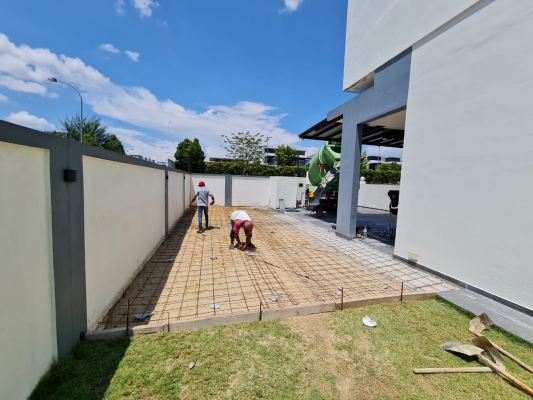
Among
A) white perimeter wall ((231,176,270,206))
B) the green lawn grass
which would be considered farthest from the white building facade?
white perimeter wall ((231,176,270,206))

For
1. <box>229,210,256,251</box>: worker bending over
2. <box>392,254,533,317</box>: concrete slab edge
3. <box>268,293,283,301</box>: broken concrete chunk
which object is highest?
<box>229,210,256,251</box>: worker bending over

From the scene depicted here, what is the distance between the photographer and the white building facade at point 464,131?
3172 millimetres

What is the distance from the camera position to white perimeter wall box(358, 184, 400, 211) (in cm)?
1520

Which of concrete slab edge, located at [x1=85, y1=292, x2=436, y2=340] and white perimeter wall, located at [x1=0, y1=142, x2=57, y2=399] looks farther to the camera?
concrete slab edge, located at [x1=85, y1=292, x2=436, y2=340]

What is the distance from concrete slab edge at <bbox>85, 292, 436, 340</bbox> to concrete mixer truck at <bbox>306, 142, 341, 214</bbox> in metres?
7.31

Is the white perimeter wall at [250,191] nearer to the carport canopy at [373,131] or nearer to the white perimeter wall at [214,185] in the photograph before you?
the white perimeter wall at [214,185]

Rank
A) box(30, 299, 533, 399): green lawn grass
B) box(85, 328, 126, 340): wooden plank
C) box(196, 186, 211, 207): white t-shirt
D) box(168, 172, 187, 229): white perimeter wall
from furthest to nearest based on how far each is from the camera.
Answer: box(168, 172, 187, 229): white perimeter wall
box(196, 186, 211, 207): white t-shirt
box(85, 328, 126, 340): wooden plank
box(30, 299, 533, 399): green lawn grass

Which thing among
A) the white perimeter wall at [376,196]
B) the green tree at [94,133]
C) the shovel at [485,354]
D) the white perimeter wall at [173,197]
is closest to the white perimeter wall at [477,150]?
the shovel at [485,354]

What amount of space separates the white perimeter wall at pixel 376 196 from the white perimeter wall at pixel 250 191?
23.0 feet

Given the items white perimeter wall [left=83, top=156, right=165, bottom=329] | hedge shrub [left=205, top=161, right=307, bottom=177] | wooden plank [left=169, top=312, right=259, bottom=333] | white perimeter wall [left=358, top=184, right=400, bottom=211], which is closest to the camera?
white perimeter wall [left=83, top=156, right=165, bottom=329]

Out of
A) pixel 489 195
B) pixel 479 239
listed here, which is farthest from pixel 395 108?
pixel 479 239

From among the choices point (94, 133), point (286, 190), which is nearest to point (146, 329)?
point (286, 190)

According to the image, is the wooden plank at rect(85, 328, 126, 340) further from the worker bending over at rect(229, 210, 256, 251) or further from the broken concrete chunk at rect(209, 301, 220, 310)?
the worker bending over at rect(229, 210, 256, 251)

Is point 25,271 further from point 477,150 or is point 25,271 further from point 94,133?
point 94,133
